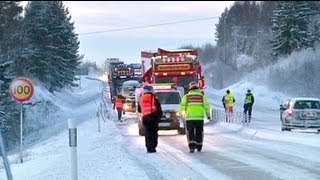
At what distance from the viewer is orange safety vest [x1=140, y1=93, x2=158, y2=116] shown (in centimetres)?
1938

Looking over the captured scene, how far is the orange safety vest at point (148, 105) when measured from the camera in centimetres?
1938

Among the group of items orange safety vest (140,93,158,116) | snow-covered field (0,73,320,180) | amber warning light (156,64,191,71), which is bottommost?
snow-covered field (0,73,320,180)

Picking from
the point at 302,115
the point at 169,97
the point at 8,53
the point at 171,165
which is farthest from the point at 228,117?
the point at 8,53

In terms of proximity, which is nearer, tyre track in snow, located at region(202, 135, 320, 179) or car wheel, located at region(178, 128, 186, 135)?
tyre track in snow, located at region(202, 135, 320, 179)

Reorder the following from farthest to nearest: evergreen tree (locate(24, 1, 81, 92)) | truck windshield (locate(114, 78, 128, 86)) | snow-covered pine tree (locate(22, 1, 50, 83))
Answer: evergreen tree (locate(24, 1, 81, 92)) < snow-covered pine tree (locate(22, 1, 50, 83)) < truck windshield (locate(114, 78, 128, 86))

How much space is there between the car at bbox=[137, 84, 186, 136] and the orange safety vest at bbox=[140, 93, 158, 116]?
714cm

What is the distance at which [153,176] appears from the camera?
45.1 feet

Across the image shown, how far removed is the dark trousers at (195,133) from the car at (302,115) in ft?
34.5

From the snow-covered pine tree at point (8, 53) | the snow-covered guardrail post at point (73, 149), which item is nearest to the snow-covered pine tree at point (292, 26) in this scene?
the snow-covered pine tree at point (8, 53)

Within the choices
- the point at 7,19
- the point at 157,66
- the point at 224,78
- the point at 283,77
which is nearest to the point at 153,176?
the point at 157,66

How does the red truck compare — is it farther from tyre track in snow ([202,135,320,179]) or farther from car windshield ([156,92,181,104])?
tyre track in snow ([202,135,320,179])

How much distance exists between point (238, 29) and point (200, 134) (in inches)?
5166

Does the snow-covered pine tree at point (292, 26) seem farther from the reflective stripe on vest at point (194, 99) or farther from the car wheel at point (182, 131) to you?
the reflective stripe on vest at point (194, 99)

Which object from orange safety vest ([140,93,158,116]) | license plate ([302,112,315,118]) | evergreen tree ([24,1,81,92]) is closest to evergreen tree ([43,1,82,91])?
evergreen tree ([24,1,81,92])
